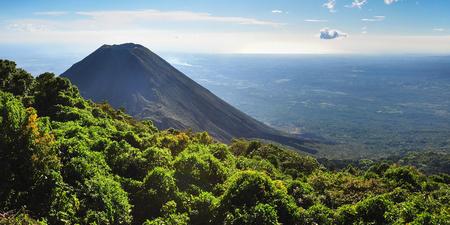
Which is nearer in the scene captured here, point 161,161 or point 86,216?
point 86,216

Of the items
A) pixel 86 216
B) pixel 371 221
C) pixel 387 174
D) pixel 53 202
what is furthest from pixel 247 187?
pixel 387 174

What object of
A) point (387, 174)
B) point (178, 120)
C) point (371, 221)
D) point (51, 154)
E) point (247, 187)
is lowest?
point (178, 120)

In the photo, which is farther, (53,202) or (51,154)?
(51,154)

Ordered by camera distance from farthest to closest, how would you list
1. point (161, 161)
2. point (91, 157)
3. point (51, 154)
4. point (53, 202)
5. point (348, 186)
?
point (348, 186), point (161, 161), point (91, 157), point (51, 154), point (53, 202)

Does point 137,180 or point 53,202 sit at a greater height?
point 53,202

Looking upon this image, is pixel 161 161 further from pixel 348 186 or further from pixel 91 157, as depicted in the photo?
pixel 348 186

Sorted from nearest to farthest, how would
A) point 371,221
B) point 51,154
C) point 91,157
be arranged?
point 51,154 → point 371,221 → point 91,157

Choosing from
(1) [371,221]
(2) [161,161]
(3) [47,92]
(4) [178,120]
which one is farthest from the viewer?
(4) [178,120]

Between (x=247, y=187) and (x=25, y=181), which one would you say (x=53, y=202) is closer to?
(x=25, y=181)

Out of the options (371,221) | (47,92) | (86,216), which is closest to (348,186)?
(371,221)
